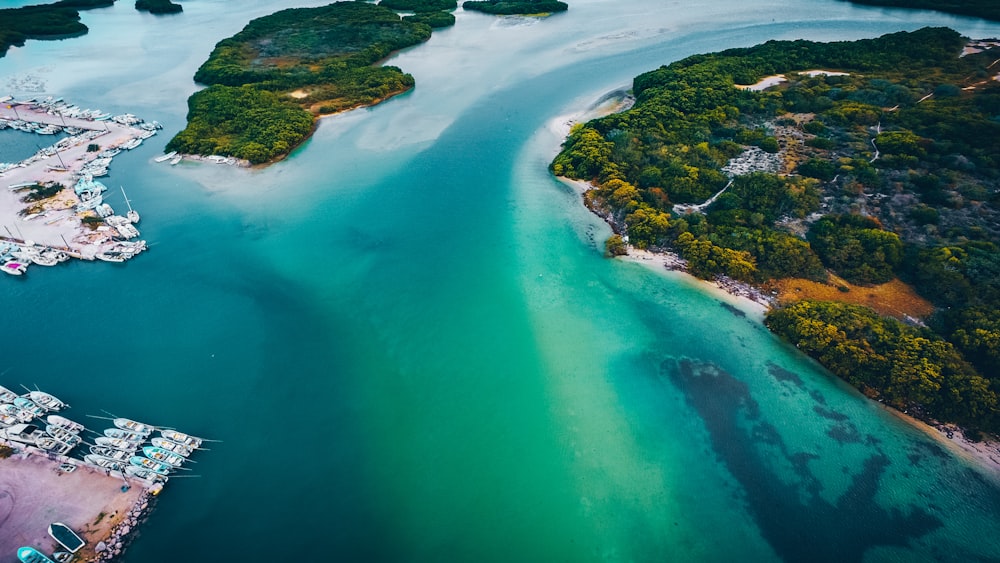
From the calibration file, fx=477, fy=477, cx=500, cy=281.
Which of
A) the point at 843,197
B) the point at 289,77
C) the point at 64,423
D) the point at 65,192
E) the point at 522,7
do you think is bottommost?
the point at 64,423

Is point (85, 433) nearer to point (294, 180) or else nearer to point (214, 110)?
point (294, 180)

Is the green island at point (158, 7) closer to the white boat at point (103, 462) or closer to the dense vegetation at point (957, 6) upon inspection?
the white boat at point (103, 462)

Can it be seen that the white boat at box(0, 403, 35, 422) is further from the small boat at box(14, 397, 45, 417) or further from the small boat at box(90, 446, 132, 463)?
the small boat at box(90, 446, 132, 463)

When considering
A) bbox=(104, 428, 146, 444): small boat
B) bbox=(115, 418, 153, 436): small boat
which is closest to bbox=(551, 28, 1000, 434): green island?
bbox=(115, 418, 153, 436): small boat

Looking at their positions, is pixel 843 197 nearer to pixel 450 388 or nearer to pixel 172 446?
pixel 450 388

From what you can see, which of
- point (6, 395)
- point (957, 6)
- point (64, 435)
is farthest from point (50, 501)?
Result: point (957, 6)

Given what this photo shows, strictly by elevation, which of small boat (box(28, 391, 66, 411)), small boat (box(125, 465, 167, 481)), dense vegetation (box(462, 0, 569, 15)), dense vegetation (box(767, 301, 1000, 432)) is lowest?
small boat (box(125, 465, 167, 481))
